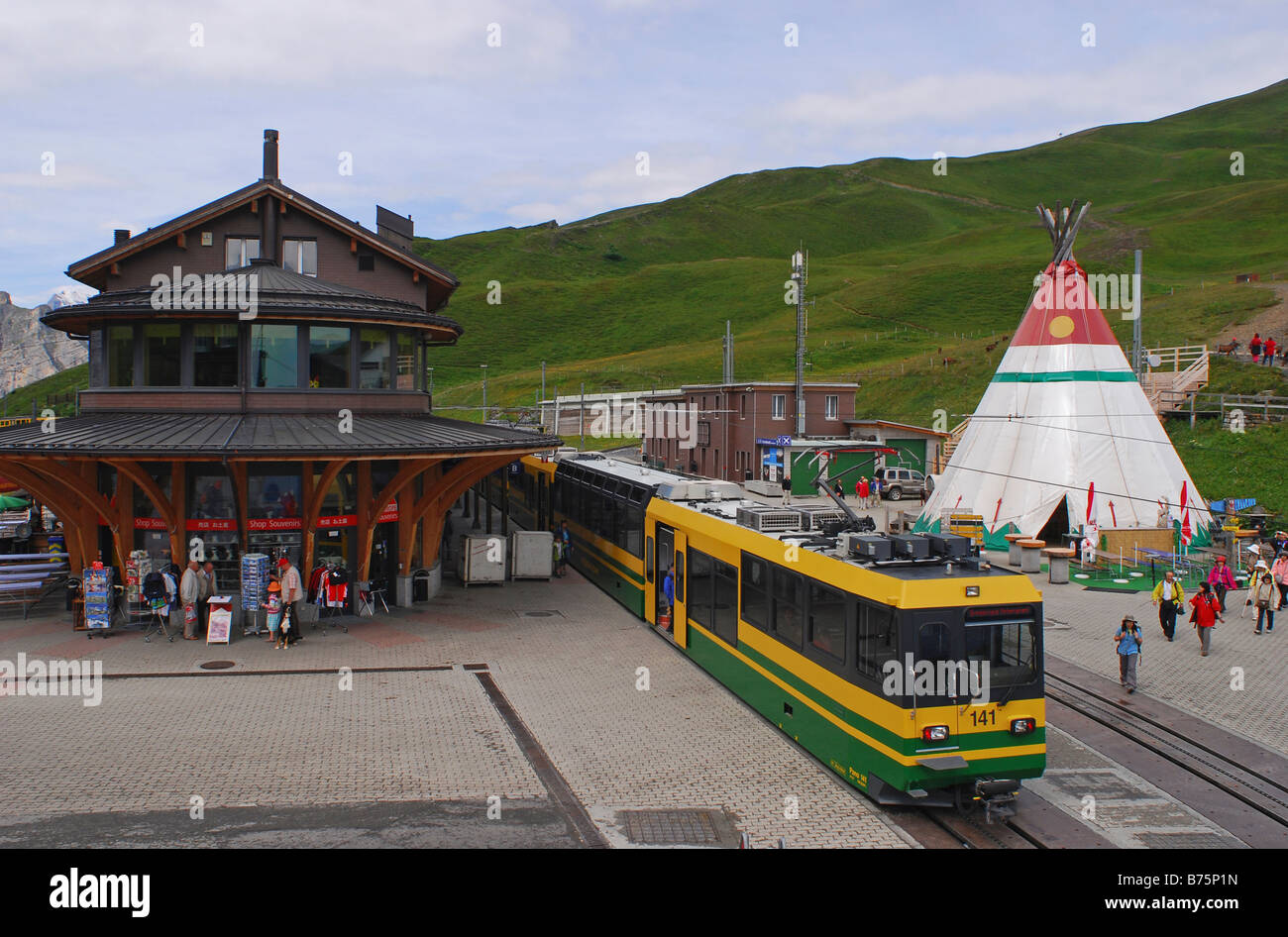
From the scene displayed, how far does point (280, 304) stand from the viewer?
2148cm

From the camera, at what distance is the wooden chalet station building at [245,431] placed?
65.7 feet

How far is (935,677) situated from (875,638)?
77 cm

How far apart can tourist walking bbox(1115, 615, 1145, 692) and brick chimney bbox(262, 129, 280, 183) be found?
22.0 m

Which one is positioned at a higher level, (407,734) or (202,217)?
(202,217)

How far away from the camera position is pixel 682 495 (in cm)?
1961

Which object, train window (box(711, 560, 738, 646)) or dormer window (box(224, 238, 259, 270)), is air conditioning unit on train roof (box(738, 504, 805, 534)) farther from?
dormer window (box(224, 238, 259, 270))

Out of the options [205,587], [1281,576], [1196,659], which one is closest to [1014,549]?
[1281,576]

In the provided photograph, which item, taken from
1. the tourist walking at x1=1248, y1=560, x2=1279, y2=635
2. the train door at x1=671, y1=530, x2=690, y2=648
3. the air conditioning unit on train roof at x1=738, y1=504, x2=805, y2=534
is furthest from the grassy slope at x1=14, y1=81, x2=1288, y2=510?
the air conditioning unit on train roof at x1=738, y1=504, x2=805, y2=534

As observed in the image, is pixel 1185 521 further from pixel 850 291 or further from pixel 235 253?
pixel 850 291

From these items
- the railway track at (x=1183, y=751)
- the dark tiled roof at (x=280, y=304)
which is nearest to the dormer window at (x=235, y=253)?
the dark tiled roof at (x=280, y=304)

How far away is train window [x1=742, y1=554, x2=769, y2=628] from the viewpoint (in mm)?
14164

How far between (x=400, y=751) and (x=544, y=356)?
11006 centimetres

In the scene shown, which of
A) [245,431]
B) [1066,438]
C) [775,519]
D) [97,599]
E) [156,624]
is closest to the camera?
[775,519]
